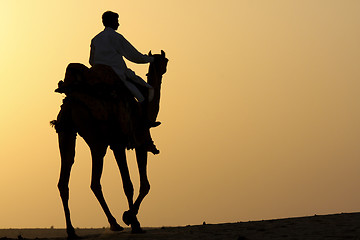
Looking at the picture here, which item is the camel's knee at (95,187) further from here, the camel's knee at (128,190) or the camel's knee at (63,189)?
the camel's knee at (128,190)

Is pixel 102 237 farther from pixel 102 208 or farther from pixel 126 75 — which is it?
pixel 126 75

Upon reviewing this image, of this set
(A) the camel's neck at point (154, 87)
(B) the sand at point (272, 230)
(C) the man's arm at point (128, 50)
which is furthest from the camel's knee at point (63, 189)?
(C) the man's arm at point (128, 50)

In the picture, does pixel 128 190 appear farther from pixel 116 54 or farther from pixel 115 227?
pixel 116 54

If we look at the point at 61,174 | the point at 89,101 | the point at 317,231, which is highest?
the point at 89,101

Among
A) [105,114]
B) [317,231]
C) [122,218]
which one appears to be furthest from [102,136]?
[317,231]

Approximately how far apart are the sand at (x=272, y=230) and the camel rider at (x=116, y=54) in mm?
2685

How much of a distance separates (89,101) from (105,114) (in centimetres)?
38

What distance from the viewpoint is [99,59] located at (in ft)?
61.6

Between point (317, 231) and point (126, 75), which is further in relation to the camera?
point (126, 75)

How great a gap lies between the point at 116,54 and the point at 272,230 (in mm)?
4521

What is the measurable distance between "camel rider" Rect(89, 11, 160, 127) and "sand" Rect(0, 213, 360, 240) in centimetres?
268

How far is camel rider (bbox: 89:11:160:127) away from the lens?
1869 centimetres

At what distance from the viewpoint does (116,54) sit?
18.8 metres

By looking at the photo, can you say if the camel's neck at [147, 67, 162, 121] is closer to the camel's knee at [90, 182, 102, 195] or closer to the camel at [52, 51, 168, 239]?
the camel at [52, 51, 168, 239]
